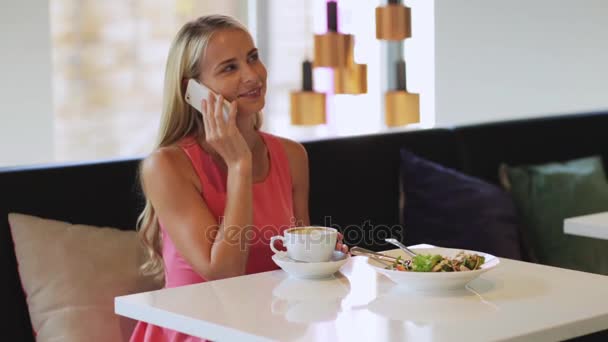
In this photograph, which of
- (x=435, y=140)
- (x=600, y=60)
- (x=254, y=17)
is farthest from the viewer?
(x=254, y=17)

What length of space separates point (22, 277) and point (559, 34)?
9.99 ft

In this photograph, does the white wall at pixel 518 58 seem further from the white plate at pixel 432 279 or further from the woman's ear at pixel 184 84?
the white plate at pixel 432 279

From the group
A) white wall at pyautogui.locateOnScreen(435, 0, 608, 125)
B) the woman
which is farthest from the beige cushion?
white wall at pyautogui.locateOnScreen(435, 0, 608, 125)

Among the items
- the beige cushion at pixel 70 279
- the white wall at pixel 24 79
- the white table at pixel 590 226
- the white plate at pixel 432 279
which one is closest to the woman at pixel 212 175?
the beige cushion at pixel 70 279

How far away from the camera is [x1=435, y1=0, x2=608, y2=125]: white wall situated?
4617mm

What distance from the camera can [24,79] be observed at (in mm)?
3797

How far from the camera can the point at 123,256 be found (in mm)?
2646

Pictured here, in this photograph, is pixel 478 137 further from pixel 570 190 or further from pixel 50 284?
pixel 50 284

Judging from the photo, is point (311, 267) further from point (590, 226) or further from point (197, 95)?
point (590, 226)

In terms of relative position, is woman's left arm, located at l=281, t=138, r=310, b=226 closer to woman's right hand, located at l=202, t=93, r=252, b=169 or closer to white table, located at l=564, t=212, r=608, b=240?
woman's right hand, located at l=202, t=93, r=252, b=169

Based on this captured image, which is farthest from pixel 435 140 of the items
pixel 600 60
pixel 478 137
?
pixel 600 60

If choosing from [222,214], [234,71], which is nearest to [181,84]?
[234,71]

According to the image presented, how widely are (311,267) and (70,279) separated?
31.2 inches

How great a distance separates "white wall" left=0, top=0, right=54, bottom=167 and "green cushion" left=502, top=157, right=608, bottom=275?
72.2 inches
